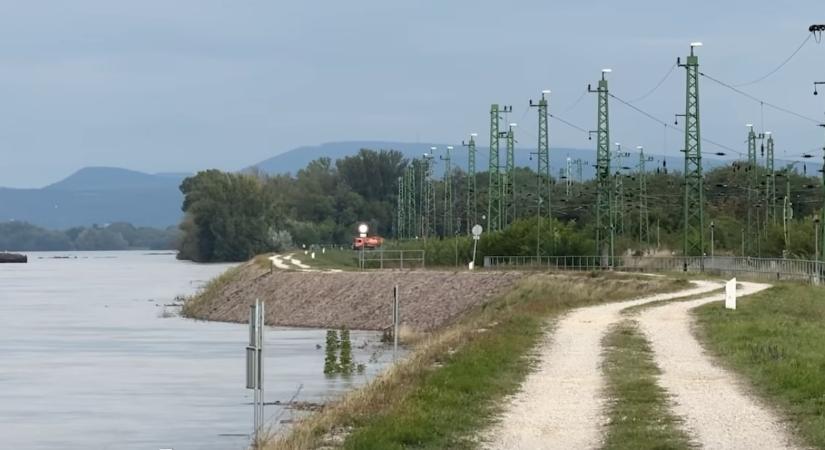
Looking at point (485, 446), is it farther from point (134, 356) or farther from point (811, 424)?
point (134, 356)

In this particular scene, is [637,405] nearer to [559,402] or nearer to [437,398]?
[559,402]

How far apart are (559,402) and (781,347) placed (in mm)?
9534

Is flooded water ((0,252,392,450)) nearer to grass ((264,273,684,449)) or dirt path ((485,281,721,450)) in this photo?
grass ((264,273,684,449))

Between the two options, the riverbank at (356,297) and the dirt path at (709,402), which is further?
the riverbank at (356,297)

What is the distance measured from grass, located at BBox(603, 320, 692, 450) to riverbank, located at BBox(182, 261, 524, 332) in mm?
38911

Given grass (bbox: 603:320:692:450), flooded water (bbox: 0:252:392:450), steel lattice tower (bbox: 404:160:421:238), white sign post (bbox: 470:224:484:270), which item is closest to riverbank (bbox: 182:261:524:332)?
flooded water (bbox: 0:252:392:450)

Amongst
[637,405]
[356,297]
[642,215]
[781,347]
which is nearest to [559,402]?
[637,405]

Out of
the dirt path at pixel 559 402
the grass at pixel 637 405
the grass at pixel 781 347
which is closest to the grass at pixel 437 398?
the dirt path at pixel 559 402

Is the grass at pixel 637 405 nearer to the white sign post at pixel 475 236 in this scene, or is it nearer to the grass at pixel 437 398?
the grass at pixel 437 398

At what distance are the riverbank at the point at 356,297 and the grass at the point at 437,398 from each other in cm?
3462

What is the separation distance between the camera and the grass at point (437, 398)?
19266 mm

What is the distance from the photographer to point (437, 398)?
2317 cm

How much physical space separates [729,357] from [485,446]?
12.6 m

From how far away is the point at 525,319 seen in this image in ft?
140
